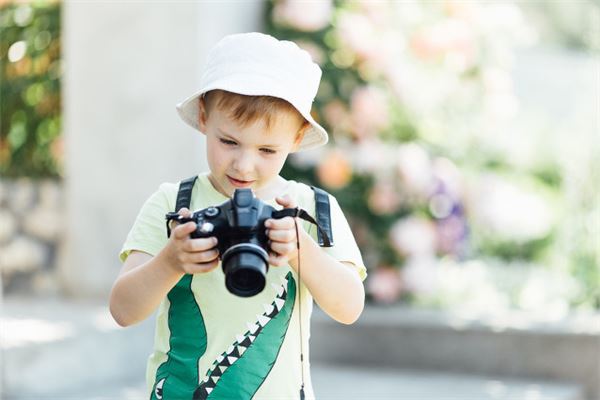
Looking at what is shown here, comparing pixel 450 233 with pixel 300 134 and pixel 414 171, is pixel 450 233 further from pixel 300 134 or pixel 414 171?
pixel 300 134

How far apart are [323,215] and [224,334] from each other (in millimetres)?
320

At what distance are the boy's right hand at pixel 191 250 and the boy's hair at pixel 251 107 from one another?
0.97 feet

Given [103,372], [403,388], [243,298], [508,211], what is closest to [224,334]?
[243,298]

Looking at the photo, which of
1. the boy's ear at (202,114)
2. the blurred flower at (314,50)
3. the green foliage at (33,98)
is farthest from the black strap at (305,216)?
the green foliage at (33,98)

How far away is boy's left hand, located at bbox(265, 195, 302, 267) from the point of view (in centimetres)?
208

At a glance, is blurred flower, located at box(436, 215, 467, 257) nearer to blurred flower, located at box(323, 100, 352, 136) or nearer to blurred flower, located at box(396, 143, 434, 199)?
blurred flower, located at box(396, 143, 434, 199)

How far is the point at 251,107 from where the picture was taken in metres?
2.29

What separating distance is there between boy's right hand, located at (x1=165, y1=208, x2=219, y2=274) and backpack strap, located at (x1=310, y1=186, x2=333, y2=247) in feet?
1.12

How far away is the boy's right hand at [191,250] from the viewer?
2.06m

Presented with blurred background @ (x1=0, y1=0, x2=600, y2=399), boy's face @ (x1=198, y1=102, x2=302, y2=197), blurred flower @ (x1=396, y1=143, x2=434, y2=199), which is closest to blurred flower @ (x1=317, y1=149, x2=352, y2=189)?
blurred background @ (x1=0, y1=0, x2=600, y2=399)

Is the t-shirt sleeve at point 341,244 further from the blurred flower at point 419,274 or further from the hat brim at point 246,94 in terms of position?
the blurred flower at point 419,274

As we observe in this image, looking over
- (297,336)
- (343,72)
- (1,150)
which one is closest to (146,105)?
(343,72)

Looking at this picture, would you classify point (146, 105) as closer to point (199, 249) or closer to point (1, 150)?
point (1, 150)

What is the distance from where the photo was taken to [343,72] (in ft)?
20.4
